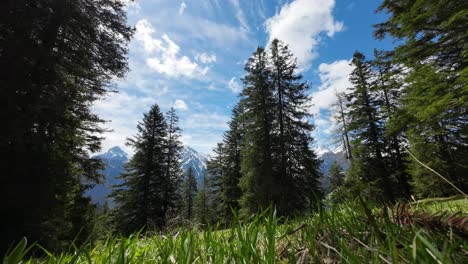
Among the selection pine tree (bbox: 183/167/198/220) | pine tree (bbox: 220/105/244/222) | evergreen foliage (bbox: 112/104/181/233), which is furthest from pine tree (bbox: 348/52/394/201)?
pine tree (bbox: 183/167/198/220)

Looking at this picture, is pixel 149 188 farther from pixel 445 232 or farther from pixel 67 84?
pixel 445 232

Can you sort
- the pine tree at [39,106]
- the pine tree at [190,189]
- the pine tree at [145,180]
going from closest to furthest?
the pine tree at [39,106]
the pine tree at [145,180]
the pine tree at [190,189]

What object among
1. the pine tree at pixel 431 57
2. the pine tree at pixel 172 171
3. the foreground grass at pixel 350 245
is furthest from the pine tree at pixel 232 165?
the foreground grass at pixel 350 245

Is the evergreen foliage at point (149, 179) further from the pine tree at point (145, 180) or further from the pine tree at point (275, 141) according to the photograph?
the pine tree at point (275, 141)

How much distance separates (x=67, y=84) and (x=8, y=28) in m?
2.17

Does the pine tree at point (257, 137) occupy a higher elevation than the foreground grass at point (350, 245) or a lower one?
higher

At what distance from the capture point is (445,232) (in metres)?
0.88

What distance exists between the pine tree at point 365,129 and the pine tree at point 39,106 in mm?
23064

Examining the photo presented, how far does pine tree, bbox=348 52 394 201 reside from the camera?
77.5 ft

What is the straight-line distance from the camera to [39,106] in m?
6.80

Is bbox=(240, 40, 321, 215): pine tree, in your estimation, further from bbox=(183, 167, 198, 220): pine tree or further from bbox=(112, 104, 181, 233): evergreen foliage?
bbox=(183, 167, 198, 220): pine tree

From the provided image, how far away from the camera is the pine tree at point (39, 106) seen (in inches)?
264

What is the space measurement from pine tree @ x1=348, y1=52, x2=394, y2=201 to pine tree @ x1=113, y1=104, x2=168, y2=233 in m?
21.4

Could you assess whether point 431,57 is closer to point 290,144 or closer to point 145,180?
point 290,144
